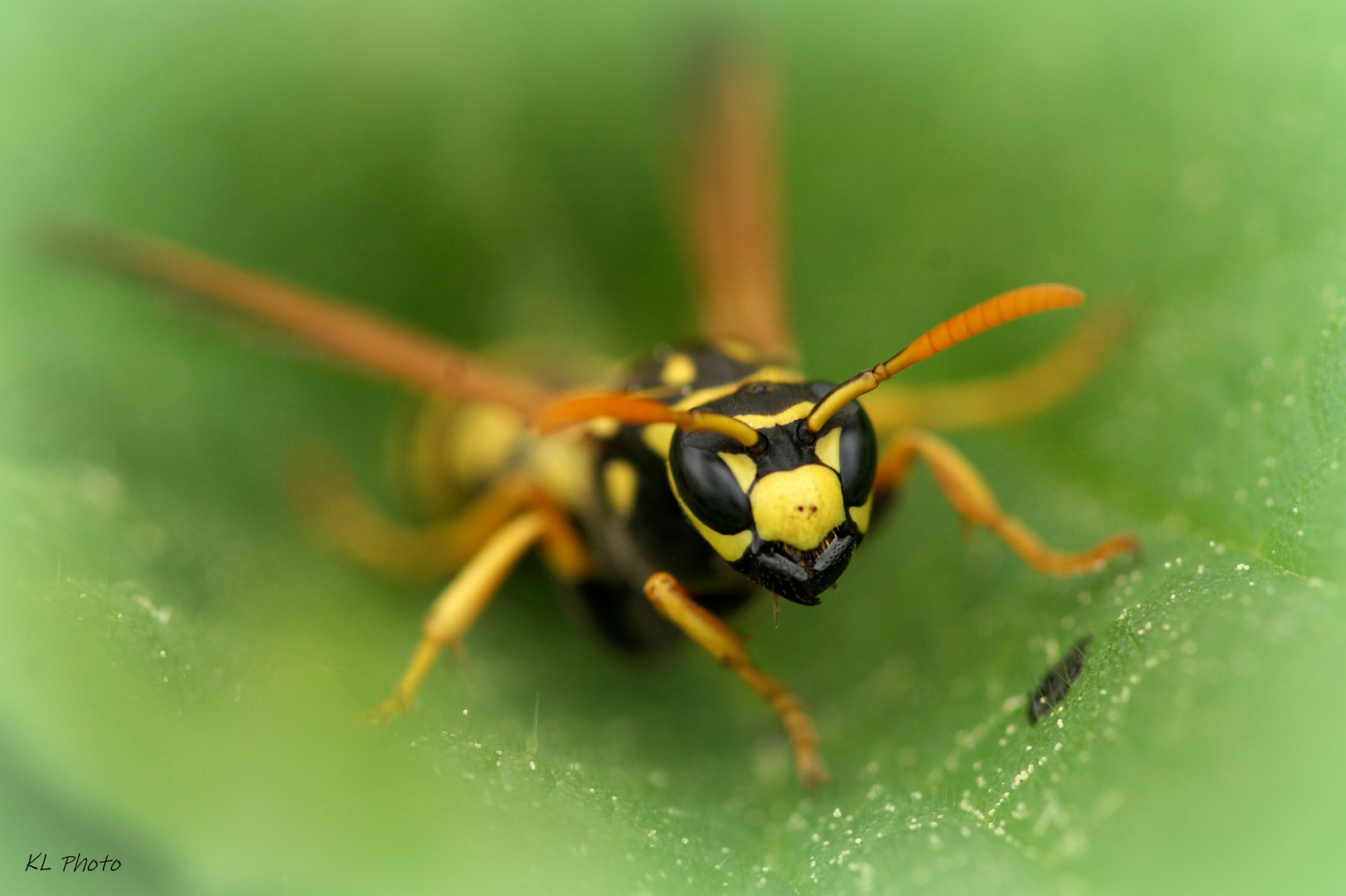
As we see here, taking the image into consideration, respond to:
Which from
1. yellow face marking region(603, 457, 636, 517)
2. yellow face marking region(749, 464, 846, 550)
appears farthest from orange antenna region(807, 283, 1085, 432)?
yellow face marking region(603, 457, 636, 517)

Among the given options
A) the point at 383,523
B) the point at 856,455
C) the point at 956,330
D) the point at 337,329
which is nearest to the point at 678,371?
the point at 856,455

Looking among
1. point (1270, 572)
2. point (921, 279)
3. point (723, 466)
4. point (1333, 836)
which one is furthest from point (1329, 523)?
point (921, 279)

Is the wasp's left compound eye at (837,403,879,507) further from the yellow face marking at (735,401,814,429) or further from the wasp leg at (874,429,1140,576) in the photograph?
the wasp leg at (874,429,1140,576)

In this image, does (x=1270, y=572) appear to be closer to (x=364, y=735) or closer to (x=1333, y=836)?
(x=1333, y=836)

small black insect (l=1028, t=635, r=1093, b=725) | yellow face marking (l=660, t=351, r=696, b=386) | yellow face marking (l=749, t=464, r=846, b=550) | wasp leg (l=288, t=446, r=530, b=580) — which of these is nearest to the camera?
small black insect (l=1028, t=635, r=1093, b=725)

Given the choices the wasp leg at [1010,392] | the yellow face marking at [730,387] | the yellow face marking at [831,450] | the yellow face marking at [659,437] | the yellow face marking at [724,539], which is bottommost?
the yellow face marking at [724,539]

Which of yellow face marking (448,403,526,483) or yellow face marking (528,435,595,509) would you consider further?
yellow face marking (448,403,526,483)

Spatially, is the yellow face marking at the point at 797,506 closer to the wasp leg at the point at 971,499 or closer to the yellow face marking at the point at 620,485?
the wasp leg at the point at 971,499

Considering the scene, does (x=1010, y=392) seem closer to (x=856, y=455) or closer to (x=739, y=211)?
(x=739, y=211)

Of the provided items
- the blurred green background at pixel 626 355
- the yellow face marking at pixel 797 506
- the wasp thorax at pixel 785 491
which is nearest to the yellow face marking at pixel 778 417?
the wasp thorax at pixel 785 491
